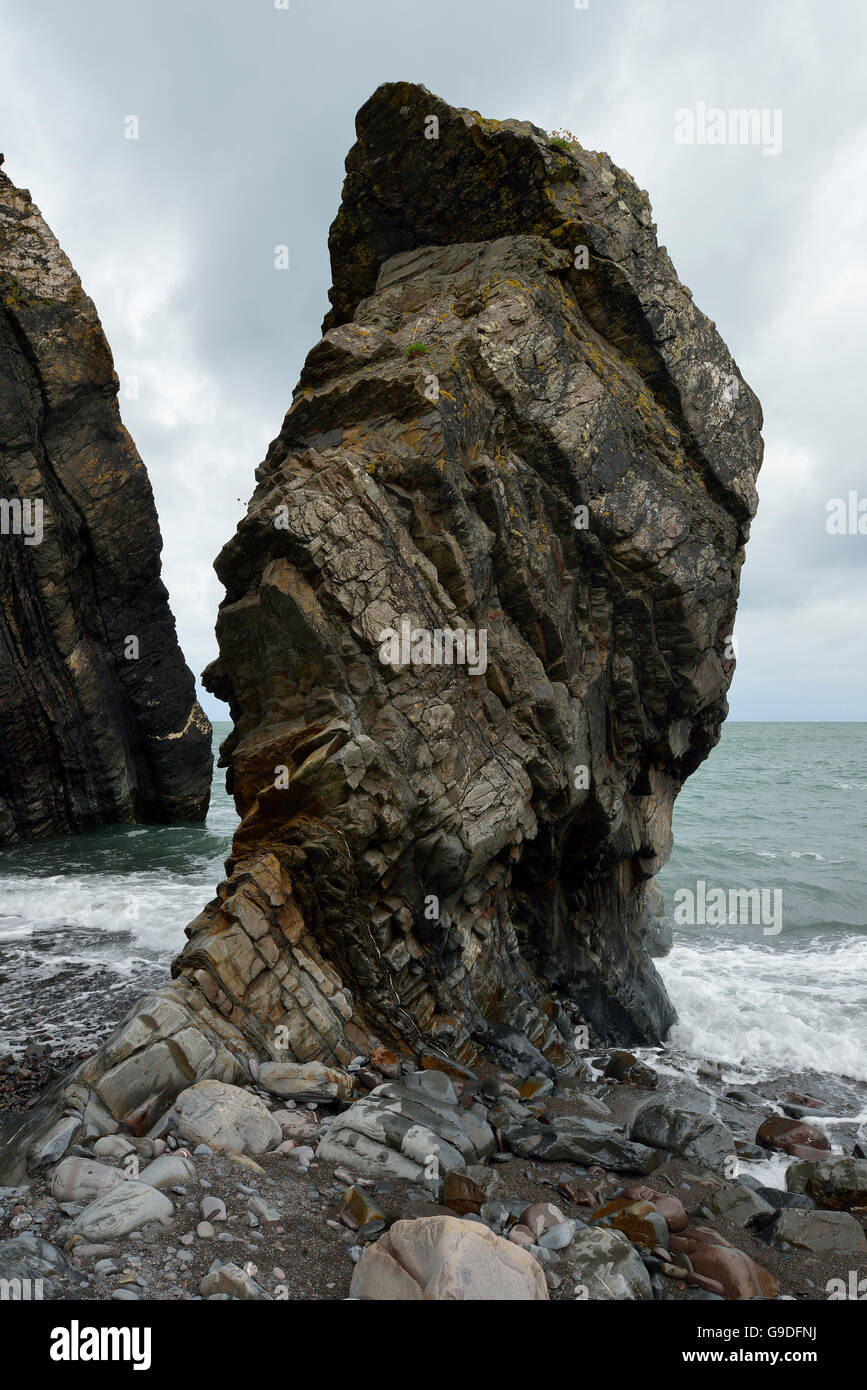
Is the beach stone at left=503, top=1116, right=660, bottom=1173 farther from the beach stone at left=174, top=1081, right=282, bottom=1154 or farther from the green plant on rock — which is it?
the green plant on rock

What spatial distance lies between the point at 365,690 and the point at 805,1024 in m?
14.0

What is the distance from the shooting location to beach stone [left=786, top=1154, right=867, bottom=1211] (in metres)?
8.93

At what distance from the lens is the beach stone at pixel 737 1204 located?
8.10 meters

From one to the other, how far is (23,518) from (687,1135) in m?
34.1

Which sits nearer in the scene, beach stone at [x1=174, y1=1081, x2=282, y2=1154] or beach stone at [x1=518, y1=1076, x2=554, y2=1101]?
beach stone at [x1=174, y1=1081, x2=282, y2=1154]

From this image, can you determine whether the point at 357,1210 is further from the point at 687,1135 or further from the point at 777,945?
the point at 777,945

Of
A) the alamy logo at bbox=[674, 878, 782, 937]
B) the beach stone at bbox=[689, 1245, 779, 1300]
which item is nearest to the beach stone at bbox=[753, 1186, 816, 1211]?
the beach stone at bbox=[689, 1245, 779, 1300]

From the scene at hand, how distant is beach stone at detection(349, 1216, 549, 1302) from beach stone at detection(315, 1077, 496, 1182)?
173 centimetres

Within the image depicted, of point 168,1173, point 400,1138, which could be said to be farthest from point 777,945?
point 168,1173

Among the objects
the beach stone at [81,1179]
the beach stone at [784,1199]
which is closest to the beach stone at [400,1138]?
the beach stone at [81,1179]

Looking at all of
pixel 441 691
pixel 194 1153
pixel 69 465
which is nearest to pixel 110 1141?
pixel 194 1153

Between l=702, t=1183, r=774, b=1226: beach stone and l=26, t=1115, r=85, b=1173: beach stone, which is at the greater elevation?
l=26, t=1115, r=85, b=1173: beach stone

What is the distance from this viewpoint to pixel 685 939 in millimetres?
24688
